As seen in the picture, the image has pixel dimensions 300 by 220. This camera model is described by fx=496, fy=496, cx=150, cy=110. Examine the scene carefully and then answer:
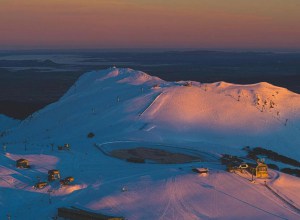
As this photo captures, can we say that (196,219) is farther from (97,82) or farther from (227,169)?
(97,82)

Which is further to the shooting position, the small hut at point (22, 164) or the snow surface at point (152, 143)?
the small hut at point (22, 164)

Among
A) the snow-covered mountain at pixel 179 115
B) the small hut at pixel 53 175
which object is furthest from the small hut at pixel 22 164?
the snow-covered mountain at pixel 179 115

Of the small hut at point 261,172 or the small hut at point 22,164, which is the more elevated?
the small hut at point 261,172

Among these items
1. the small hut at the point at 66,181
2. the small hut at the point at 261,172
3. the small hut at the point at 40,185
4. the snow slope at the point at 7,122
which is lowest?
the snow slope at the point at 7,122

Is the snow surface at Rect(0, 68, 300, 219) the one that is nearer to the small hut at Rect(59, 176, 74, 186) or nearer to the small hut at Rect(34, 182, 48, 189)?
the small hut at Rect(34, 182, 48, 189)

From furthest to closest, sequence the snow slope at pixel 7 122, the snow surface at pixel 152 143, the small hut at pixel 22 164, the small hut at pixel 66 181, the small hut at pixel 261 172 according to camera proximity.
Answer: the snow slope at pixel 7 122, the small hut at pixel 22 164, the small hut at pixel 261 172, the small hut at pixel 66 181, the snow surface at pixel 152 143

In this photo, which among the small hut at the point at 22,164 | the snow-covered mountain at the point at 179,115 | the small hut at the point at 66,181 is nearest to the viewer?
the small hut at the point at 66,181

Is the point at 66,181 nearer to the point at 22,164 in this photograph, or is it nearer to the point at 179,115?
the point at 22,164

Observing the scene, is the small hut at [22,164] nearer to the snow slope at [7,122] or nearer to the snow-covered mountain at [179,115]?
the snow-covered mountain at [179,115]

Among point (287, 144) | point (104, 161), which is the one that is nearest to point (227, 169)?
point (104, 161)

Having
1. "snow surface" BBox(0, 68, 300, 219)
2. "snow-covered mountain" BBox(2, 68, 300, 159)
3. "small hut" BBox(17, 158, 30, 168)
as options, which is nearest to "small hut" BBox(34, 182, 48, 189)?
"snow surface" BBox(0, 68, 300, 219)
